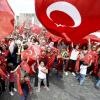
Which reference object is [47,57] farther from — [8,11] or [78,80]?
[8,11]

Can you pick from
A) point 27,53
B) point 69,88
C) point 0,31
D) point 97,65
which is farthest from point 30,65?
point 0,31

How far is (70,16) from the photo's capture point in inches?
291

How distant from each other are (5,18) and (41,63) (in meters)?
3.59

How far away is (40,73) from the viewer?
42.4ft

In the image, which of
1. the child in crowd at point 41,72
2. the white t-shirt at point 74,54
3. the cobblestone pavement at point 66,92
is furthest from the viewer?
the white t-shirt at point 74,54

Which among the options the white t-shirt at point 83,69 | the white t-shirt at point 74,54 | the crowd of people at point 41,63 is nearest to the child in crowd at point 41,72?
the crowd of people at point 41,63

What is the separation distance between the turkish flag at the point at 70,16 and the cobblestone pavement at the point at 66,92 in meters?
4.67

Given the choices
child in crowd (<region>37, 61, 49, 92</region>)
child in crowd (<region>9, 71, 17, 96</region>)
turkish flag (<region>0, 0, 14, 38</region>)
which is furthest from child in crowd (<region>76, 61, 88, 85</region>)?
turkish flag (<region>0, 0, 14, 38</region>)

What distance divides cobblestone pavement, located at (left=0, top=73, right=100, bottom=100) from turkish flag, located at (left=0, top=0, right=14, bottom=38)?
10.1 feet

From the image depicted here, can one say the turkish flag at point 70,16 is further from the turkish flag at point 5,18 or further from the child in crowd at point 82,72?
the child in crowd at point 82,72

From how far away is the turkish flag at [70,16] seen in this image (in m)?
6.61

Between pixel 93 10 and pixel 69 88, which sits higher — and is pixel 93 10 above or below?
above

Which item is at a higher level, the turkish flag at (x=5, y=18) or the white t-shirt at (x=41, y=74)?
the turkish flag at (x=5, y=18)

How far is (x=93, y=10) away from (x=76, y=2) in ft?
1.29
